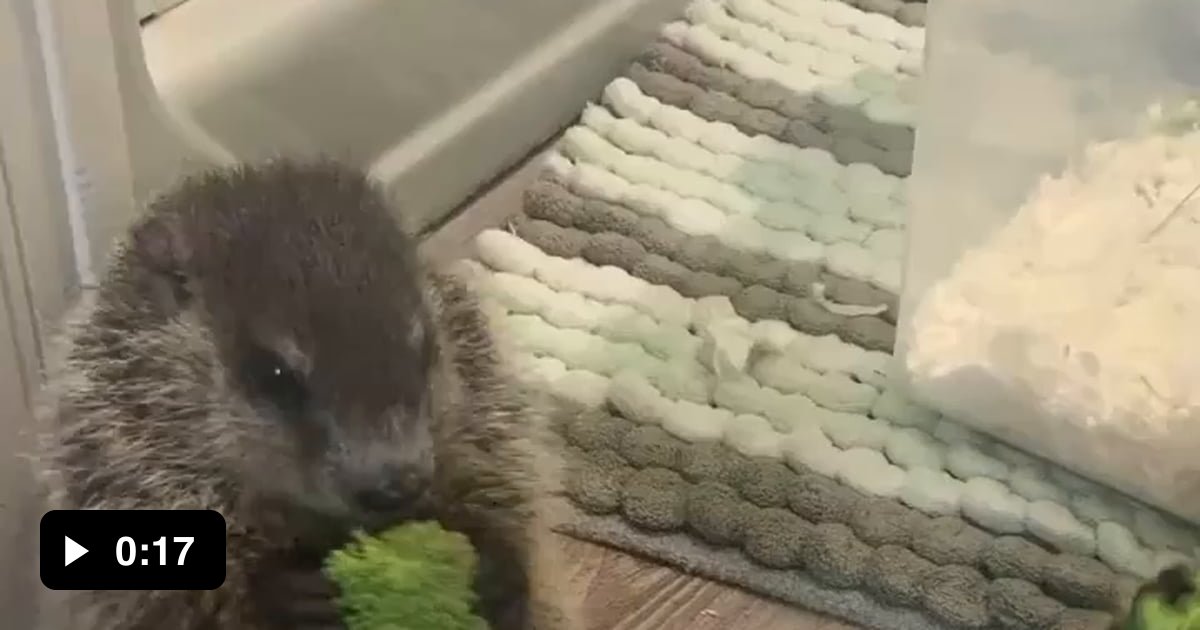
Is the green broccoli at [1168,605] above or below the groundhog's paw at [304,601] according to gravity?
below

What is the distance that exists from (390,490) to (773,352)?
19.9 inches

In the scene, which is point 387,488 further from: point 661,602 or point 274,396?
point 661,602

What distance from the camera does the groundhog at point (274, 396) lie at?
2.13 ft

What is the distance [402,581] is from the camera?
0.64 meters

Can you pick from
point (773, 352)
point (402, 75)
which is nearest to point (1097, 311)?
point (773, 352)

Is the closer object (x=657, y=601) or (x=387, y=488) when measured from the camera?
(x=387, y=488)

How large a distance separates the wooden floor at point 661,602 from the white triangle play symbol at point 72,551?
0.31m

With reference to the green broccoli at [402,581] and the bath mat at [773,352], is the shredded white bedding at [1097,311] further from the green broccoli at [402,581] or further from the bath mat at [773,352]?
the green broccoli at [402,581]

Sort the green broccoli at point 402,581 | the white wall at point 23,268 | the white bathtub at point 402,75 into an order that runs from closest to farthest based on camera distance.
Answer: the green broccoli at point 402,581 < the white wall at point 23,268 < the white bathtub at point 402,75

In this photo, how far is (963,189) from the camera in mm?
1077

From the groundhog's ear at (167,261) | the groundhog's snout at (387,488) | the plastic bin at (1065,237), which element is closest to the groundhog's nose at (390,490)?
the groundhog's snout at (387,488)

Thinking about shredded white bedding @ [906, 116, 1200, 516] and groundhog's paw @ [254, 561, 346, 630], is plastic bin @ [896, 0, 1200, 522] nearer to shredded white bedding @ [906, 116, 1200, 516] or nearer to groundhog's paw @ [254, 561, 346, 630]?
shredded white bedding @ [906, 116, 1200, 516]

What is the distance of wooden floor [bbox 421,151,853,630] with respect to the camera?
94 centimetres
